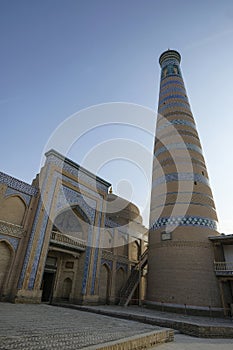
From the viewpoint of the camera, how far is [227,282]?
10086mm

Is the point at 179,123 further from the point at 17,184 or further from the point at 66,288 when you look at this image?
the point at 66,288

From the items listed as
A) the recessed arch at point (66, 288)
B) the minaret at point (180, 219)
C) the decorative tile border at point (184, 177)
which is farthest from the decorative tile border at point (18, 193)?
the decorative tile border at point (184, 177)

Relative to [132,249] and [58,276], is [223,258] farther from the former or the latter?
[58,276]

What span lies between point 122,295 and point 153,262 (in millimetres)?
3325

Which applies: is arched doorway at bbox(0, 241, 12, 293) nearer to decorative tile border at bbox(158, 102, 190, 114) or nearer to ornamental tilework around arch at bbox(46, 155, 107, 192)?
ornamental tilework around arch at bbox(46, 155, 107, 192)

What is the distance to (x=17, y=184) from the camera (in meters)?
9.46

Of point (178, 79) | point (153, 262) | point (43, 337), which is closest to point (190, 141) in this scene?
point (178, 79)

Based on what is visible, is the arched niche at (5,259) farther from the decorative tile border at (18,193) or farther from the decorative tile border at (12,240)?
the decorative tile border at (18,193)

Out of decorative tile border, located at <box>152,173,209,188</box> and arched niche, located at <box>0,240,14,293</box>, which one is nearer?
arched niche, located at <box>0,240,14,293</box>

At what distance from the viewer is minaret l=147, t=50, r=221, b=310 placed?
383 inches

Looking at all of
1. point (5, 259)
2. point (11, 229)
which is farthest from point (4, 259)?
point (11, 229)

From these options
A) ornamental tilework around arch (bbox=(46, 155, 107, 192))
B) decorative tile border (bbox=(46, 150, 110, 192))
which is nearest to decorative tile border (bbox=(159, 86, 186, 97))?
decorative tile border (bbox=(46, 150, 110, 192))

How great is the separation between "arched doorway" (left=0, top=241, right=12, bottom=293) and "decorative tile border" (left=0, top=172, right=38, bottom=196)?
2.13 metres

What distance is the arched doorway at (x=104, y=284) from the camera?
12.2 meters
